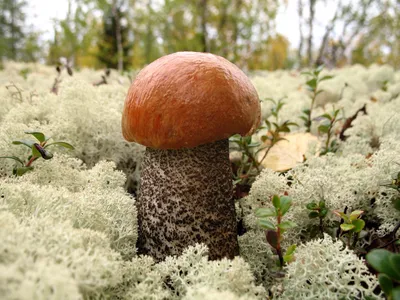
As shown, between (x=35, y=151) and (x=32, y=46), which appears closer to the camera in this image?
(x=35, y=151)

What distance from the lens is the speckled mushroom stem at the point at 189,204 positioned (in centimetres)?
112

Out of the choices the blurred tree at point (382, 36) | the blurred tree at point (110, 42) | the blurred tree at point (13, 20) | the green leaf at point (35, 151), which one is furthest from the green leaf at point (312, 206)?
the blurred tree at point (13, 20)

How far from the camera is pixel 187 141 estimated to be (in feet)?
3.32

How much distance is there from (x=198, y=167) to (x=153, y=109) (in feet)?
0.85

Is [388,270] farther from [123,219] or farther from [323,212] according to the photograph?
[123,219]

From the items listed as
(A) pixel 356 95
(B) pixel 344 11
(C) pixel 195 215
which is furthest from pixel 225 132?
(B) pixel 344 11

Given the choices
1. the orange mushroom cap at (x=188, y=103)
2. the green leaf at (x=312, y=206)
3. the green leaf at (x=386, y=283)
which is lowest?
the green leaf at (x=312, y=206)

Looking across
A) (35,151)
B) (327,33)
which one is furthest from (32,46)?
(35,151)

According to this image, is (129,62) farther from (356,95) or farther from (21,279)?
(21,279)

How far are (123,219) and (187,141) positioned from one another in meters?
0.33

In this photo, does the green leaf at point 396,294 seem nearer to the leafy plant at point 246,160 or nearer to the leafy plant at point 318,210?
the leafy plant at point 318,210

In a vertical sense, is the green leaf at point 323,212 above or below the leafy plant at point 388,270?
below

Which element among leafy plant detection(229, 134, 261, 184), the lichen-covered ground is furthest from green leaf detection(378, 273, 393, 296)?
leafy plant detection(229, 134, 261, 184)

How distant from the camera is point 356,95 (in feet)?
9.44
